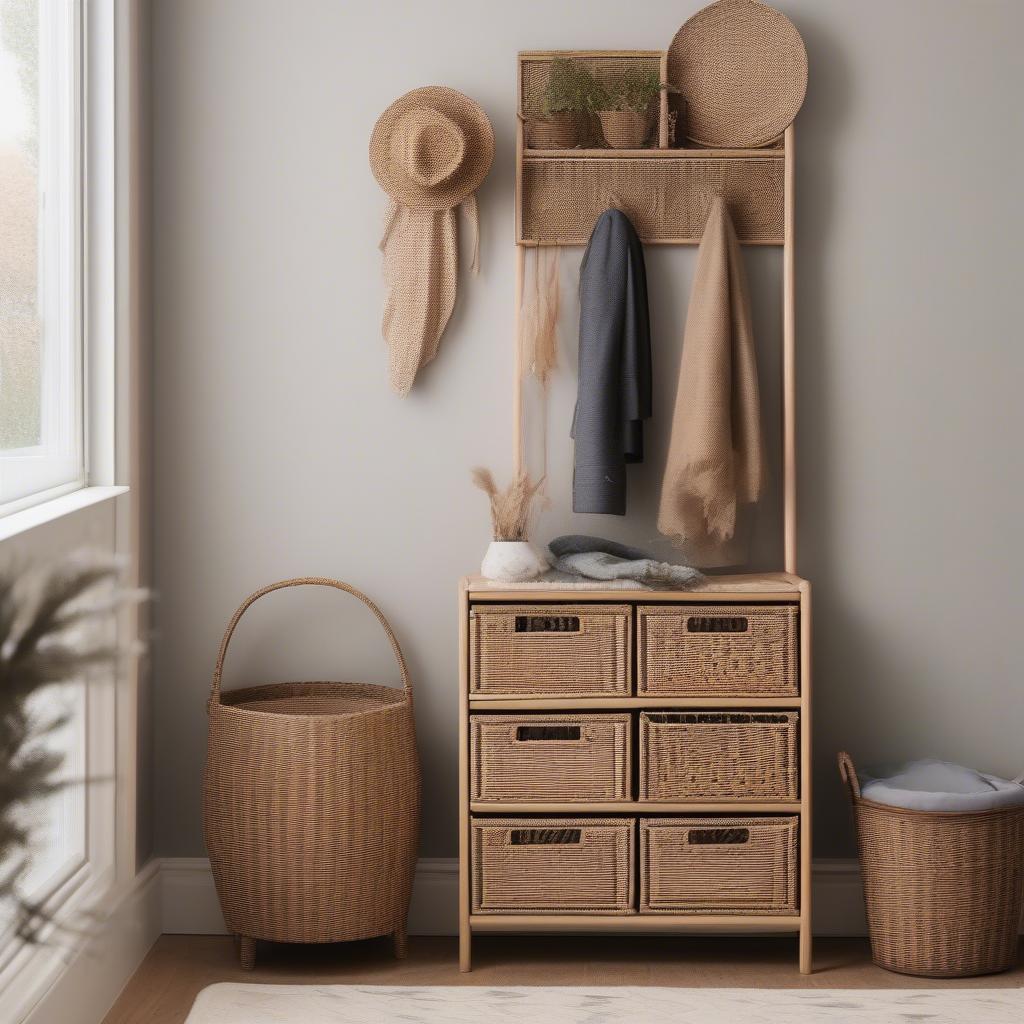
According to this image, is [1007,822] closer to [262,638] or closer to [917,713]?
[917,713]

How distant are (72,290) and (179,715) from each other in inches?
40.0

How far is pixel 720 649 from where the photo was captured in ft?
8.70

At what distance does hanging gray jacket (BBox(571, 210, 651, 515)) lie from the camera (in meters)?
2.75

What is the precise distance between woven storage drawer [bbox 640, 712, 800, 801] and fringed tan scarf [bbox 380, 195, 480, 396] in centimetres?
95

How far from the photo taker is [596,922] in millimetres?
2666

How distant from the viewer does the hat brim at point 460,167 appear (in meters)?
2.83

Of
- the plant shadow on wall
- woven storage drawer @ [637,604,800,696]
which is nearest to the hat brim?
woven storage drawer @ [637,604,800,696]

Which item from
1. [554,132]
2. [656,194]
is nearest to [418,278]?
[554,132]

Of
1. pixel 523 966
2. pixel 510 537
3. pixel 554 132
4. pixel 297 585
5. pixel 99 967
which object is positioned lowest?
pixel 523 966

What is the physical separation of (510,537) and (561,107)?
0.95 meters

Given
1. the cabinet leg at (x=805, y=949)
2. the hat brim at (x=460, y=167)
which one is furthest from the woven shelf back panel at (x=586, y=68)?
the cabinet leg at (x=805, y=949)

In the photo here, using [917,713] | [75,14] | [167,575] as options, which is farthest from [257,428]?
[917,713]

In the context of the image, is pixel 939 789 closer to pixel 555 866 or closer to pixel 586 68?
pixel 555 866

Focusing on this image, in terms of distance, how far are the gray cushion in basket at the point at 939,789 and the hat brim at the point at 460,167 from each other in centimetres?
157
